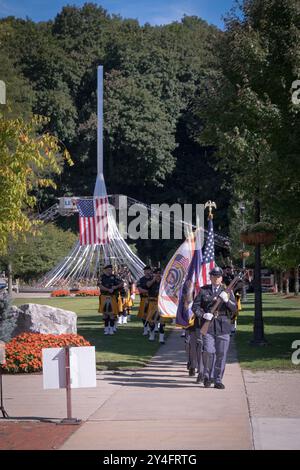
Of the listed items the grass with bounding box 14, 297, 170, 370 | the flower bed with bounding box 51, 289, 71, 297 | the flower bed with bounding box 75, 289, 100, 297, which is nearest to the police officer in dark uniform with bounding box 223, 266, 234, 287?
the grass with bounding box 14, 297, 170, 370

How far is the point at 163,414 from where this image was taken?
9.48 metres

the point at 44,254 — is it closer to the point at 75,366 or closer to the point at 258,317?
the point at 258,317

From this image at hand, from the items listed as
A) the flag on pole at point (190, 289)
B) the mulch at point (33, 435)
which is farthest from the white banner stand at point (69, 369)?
the flag on pole at point (190, 289)

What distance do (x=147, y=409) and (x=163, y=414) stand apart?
0.44 m

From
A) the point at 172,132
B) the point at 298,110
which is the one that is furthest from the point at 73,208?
the point at 298,110

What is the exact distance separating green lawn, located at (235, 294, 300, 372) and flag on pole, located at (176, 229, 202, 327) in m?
2.02

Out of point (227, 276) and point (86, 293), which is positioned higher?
point (227, 276)

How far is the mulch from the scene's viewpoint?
7.86 metres

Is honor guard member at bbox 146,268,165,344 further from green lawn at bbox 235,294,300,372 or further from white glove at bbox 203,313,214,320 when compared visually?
white glove at bbox 203,313,214,320

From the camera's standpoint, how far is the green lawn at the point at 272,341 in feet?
48.3

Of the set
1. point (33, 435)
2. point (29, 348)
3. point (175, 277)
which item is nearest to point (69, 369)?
point (33, 435)

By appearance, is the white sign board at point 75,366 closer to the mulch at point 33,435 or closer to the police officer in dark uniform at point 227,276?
the mulch at point 33,435
